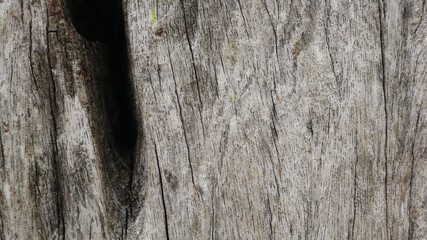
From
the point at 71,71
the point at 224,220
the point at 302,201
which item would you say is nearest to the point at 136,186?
the point at 224,220

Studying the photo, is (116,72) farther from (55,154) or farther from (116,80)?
(55,154)

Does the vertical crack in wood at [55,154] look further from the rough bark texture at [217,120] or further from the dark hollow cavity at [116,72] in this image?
the dark hollow cavity at [116,72]

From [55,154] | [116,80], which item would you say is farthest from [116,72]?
[55,154]

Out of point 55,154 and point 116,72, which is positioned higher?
point 116,72

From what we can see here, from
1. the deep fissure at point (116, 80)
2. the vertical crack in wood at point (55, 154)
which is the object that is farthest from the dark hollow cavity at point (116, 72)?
the vertical crack in wood at point (55, 154)

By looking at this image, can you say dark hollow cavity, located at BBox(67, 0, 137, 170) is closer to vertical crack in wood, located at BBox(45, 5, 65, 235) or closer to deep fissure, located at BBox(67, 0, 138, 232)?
deep fissure, located at BBox(67, 0, 138, 232)

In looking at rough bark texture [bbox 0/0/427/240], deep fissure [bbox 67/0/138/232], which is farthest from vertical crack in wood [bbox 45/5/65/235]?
deep fissure [bbox 67/0/138/232]

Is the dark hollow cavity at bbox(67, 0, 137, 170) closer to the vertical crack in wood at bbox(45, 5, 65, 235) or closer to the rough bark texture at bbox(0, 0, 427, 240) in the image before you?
the rough bark texture at bbox(0, 0, 427, 240)

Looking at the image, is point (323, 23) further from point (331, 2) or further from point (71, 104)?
point (71, 104)
